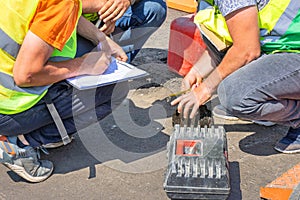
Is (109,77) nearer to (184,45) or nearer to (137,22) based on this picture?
(137,22)

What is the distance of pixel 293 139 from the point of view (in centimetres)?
309

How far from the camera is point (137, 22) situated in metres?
3.71

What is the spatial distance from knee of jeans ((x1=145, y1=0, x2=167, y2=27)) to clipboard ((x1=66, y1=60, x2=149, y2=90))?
2.89ft

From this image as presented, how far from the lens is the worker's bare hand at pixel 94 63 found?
285 centimetres

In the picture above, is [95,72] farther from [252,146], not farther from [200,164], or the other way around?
[252,146]

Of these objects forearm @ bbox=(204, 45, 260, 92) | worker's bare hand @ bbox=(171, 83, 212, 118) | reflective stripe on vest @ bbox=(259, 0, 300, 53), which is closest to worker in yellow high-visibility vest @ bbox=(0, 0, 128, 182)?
worker's bare hand @ bbox=(171, 83, 212, 118)

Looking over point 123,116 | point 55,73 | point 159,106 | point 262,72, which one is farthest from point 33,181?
point 262,72

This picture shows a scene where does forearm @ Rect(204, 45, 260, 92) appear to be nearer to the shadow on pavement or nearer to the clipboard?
the clipboard

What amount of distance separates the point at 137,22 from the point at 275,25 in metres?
1.18

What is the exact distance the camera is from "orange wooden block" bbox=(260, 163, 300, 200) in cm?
253

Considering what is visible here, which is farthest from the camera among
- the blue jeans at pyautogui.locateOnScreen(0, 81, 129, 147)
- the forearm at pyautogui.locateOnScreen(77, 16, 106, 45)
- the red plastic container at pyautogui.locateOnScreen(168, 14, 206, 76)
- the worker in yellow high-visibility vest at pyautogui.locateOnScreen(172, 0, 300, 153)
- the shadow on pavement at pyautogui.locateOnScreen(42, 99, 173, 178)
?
the red plastic container at pyautogui.locateOnScreen(168, 14, 206, 76)

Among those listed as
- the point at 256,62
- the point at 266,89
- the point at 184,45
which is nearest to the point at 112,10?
the point at 184,45

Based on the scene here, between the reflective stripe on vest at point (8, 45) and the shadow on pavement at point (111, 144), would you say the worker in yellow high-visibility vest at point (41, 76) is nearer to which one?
the reflective stripe on vest at point (8, 45)

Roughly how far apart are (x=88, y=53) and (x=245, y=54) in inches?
34.0
